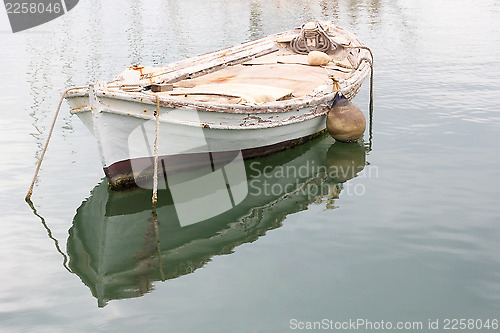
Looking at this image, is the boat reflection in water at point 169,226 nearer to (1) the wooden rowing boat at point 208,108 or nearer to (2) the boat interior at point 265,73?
(1) the wooden rowing boat at point 208,108

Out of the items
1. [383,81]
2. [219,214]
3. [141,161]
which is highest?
[141,161]

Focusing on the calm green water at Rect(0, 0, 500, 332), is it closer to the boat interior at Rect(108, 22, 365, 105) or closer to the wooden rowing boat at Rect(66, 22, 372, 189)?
the wooden rowing boat at Rect(66, 22, 372, 189)

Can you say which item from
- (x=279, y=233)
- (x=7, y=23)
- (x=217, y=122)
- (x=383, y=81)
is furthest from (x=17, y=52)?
(x=279, y=233)

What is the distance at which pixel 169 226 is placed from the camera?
26.2 feet

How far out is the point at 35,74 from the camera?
17.8 m

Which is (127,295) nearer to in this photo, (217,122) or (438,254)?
(217,122)

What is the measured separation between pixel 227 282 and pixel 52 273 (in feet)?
7.42

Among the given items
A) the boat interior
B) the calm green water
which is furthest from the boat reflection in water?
the boat interior

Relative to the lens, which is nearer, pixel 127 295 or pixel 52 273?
pixel 127 295

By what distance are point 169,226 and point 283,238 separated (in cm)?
176

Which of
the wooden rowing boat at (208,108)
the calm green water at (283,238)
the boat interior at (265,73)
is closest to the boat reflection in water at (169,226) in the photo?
the calm green water at (283,238)

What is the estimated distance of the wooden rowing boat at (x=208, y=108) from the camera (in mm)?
8047

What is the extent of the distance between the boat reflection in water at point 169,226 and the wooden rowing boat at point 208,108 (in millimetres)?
491

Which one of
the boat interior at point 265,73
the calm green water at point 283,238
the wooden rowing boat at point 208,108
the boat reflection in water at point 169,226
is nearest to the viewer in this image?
the calm green water at point 283,238
